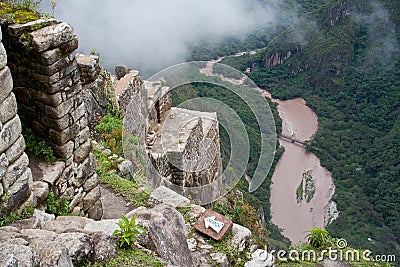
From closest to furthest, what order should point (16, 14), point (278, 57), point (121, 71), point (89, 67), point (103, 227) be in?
point (103, 227) < point (16, 14) < point (89, 67) < point (121, 71) < point (278, 57)

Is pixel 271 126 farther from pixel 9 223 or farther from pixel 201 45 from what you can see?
pixel 201 45


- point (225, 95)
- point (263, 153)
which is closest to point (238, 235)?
point (263, 153)

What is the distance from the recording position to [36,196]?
4.03 m

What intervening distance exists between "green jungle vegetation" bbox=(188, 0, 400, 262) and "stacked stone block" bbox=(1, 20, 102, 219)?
107 feet

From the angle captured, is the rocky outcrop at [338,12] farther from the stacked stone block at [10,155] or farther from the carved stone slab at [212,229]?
the stacked stone block at [10,155]

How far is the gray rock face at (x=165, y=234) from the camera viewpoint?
383 centimetres

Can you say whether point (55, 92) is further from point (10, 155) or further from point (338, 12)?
point (338, 12)

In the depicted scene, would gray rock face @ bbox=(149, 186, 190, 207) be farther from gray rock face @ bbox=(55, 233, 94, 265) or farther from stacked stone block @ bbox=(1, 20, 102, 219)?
gray rock face @ bbox=(55, 233, 94, 265)

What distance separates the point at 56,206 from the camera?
4355mm

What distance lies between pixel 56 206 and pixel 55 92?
122 centimetres

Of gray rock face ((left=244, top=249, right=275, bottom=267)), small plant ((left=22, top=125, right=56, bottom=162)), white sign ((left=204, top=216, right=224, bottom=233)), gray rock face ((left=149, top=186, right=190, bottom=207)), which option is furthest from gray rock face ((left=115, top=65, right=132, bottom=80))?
gray rock face ((left=244, top=249, right=275, bottom=267))

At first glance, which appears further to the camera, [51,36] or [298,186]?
[298,186]

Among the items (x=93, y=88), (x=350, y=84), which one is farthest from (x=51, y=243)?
(x=350, y=84)

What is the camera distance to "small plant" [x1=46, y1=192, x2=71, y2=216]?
4.27 meters
